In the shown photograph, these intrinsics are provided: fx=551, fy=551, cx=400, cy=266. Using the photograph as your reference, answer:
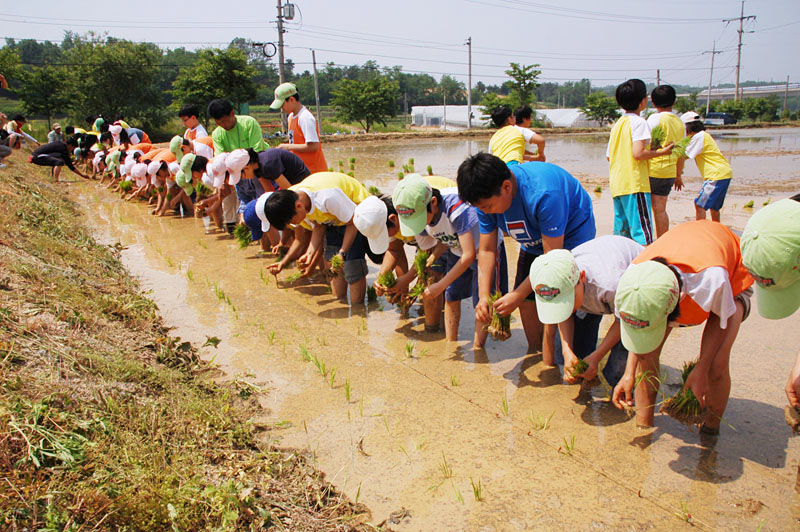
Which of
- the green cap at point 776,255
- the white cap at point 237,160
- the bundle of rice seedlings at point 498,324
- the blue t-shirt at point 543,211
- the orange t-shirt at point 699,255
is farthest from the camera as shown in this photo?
the white cap at point 237,160

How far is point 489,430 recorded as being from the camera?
291cm

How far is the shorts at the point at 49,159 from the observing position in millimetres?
12702

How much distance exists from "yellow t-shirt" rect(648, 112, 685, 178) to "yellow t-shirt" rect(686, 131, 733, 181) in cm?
71

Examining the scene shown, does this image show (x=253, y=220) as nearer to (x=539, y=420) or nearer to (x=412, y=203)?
(x=412, y=203)

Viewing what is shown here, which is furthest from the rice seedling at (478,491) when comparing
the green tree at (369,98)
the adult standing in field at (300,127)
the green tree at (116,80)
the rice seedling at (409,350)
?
the green tree at (369,98)

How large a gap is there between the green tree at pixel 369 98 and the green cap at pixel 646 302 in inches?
1451

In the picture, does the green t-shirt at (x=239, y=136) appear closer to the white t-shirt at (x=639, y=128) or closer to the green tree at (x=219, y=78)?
the white t-shirt at (x=639, y=128)

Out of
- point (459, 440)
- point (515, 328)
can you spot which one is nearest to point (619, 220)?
point (515, 328)

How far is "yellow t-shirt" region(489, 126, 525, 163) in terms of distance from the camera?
5.33 metres

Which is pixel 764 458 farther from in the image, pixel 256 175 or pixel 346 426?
pixel 256 175

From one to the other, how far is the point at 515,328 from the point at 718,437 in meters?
1.75

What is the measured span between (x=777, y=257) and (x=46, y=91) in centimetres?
3489

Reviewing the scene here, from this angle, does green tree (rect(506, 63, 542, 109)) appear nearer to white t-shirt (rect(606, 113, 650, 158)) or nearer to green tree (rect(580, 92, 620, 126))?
green tree (rect(580, 92, 620, 126))

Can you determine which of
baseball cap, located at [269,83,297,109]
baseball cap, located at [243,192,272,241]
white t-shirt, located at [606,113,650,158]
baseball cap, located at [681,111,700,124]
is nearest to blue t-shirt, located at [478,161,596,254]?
white t-shirt, located at [606,113,650,158]
